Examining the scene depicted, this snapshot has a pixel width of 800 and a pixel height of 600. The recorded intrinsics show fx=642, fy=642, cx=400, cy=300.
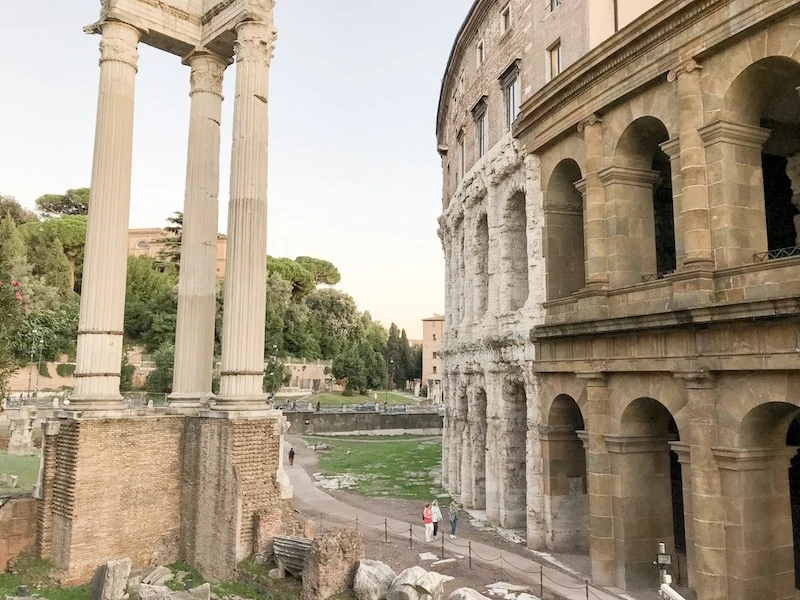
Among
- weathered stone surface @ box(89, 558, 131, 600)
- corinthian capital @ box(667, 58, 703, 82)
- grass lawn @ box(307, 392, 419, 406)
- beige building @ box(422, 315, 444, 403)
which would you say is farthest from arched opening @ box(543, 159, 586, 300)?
beige building @ box(422, 315, 444, 403)

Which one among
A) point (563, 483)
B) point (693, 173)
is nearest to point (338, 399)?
point (563, 483)

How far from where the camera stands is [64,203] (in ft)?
290

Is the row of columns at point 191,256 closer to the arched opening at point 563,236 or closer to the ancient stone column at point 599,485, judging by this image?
the ancient stone column at point 599,485

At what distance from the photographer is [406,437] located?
53.0 metres

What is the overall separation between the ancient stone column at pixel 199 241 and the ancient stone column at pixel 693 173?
11.9 m

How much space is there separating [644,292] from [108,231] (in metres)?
13.0

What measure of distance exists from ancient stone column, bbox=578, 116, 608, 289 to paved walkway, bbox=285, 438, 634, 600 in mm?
7365

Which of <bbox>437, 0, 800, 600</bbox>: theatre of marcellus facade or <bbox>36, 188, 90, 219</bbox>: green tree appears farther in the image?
<bbox>36, 188, 90, 219</bbox>: green tree

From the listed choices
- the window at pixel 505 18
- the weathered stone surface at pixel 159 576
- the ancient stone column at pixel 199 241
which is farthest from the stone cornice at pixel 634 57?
the weathered stone surface at pixel 159 576

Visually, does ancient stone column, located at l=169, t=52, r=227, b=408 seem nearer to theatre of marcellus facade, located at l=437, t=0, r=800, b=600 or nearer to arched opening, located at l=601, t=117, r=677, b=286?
theatre of marcellus facade, located at l=437, t=0, r=800, b=600

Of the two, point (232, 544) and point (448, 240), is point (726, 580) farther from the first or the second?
point (448, 240)

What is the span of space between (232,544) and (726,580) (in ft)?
34.1

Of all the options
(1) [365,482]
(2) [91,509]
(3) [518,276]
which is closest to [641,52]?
(3) [518,276]

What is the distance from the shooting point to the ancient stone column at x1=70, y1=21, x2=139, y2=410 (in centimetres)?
1534
